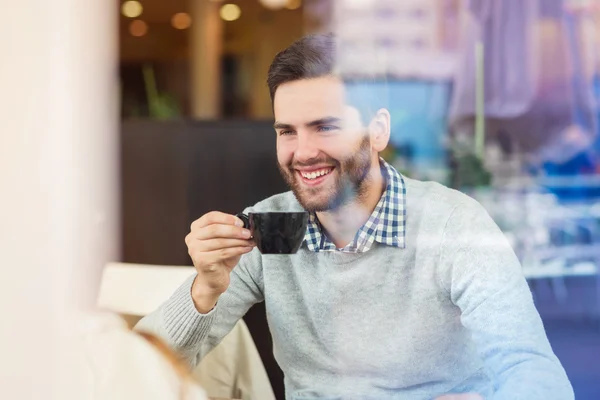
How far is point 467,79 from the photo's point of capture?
1590 millimetres

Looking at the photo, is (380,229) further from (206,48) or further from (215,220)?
(206,48)

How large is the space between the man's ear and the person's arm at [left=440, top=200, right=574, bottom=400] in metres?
0.17

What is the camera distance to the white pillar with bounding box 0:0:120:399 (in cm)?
126

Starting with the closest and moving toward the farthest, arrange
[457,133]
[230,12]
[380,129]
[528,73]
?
[380,129], [457,133], [528,73], [230,12]

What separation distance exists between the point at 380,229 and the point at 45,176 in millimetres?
578

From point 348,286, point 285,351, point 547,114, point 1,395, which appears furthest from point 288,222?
point 547,114

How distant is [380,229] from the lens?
1218mm

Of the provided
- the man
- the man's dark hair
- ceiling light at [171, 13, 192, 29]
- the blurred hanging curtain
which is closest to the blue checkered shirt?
the man

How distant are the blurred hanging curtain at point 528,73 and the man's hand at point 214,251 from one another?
23.1 inches

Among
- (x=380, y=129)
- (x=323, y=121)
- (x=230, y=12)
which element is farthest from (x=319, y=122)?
(x=230, y=12)

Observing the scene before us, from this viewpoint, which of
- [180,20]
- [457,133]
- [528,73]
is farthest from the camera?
[180,20]

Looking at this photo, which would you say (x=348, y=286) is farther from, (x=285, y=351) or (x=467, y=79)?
(x=467, y=79)

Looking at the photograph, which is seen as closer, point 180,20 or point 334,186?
point 334,186

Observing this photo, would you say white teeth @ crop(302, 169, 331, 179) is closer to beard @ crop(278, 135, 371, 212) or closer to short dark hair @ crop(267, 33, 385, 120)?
beard @ crop(278, 135, 371, 212)
